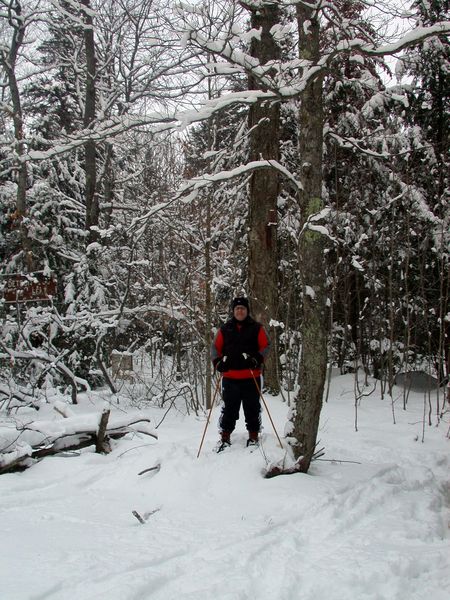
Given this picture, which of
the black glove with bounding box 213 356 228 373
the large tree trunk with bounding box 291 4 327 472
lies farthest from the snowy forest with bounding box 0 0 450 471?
the black glove with bounding box 213 356 228 373

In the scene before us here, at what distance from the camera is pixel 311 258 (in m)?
5.01

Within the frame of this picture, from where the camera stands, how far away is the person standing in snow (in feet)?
20.0

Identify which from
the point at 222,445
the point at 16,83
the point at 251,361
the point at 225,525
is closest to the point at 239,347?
the point at 251,361

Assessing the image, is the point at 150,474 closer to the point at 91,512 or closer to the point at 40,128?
the point at 91,512

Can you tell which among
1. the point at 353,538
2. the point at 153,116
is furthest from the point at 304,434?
the point at 153,116

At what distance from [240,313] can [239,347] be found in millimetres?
411

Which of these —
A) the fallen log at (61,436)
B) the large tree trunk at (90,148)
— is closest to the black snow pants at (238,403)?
the fallen log at (61,436)

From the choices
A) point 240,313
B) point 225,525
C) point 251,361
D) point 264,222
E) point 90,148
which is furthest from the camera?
point 90,148

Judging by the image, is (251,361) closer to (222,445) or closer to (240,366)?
(240,366)

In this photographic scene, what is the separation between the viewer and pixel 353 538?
3859mm

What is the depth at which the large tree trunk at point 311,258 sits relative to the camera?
4.98 meters

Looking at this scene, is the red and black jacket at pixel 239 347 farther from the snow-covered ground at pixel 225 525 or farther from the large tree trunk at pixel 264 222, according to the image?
the large tree trunk at pixel 264 222

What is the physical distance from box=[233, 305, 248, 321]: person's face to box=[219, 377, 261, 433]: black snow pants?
2.42ft

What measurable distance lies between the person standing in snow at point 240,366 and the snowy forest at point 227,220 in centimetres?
98
